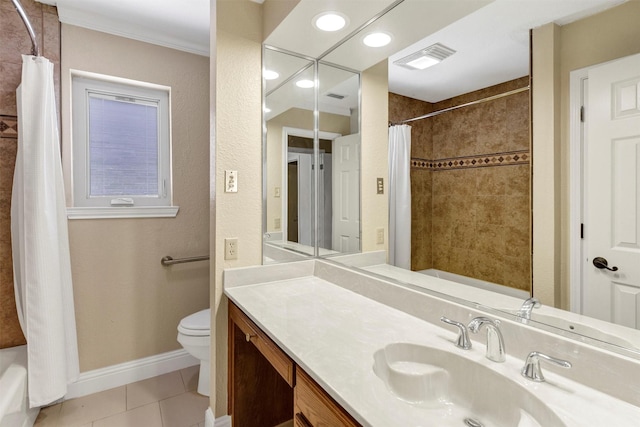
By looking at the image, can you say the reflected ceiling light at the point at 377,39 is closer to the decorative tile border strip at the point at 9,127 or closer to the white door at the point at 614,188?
the white door at the point at 614,188

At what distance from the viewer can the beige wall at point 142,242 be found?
2.06 m

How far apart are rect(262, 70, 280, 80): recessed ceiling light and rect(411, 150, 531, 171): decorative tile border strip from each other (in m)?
0.98

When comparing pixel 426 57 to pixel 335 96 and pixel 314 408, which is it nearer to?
pixel 335 96

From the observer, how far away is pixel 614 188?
74cm

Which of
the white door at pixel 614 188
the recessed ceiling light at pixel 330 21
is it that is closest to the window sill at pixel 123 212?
the recessed ceiling light at pixel 330 21

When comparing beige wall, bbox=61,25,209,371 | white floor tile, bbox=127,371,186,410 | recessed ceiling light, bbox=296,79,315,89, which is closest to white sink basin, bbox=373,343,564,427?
recessed ceiling light, bbox=296,79,315,89

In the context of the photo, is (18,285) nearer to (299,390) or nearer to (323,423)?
(299,390)

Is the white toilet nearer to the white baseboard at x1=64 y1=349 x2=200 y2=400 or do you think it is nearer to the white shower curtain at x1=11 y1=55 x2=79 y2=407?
the white baseboard at x1=64 y1=349 x2=200 y2=400

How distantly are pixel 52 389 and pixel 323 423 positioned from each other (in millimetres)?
1744

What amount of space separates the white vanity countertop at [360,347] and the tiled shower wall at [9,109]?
145 cm

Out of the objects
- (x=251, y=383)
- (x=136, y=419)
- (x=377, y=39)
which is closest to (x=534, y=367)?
(x=251, y=383)

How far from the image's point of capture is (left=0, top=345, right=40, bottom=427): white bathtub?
152cm

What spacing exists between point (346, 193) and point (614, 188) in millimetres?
1215

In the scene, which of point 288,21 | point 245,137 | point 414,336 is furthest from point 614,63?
point 245,137
